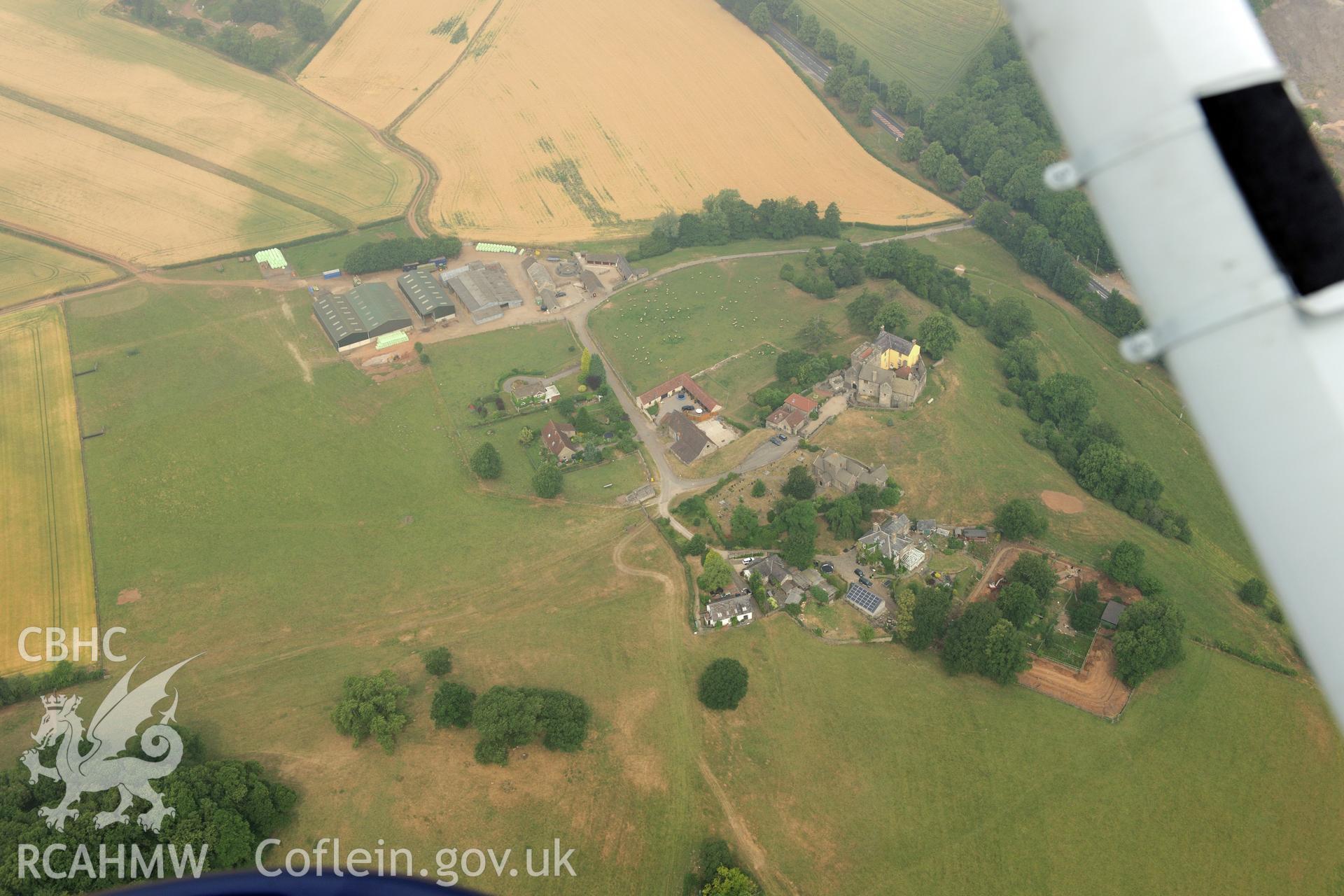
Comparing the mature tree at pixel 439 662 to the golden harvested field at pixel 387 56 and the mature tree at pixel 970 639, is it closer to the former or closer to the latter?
the mature tree at pixel 970 639

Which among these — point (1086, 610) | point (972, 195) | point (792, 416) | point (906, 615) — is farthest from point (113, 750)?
point (972, 195)

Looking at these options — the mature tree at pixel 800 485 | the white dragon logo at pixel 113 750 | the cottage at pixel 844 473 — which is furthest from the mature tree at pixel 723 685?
the white dragon logo at pixel 113 750

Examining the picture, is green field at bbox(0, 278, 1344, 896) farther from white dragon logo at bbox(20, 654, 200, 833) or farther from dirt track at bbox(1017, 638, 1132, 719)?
white dragon logo at bbox(20, 654, 200, 833)

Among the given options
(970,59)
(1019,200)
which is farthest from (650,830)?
(970,59)

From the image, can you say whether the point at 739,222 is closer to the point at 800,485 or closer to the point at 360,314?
the point at 360,314

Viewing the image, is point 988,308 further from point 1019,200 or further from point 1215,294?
point 1215,294
